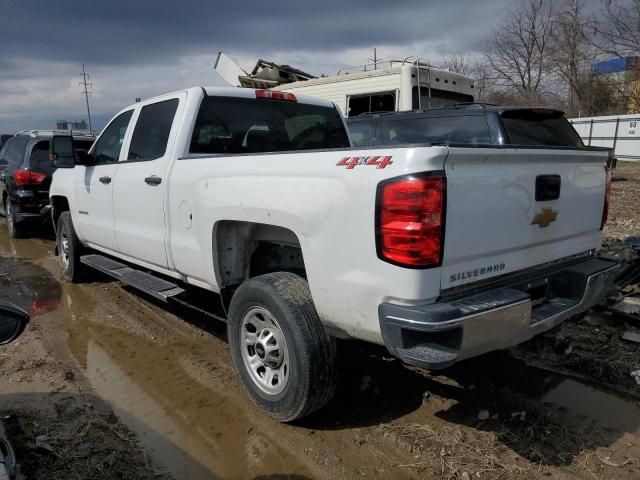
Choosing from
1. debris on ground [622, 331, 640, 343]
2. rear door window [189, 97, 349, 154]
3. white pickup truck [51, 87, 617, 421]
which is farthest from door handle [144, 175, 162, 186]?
debris on ground [622, 331, 640, 343]

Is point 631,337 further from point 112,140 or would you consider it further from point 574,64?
point 574,64

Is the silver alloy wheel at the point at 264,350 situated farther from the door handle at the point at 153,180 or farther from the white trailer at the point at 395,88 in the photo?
the white trailer at the point at 395,88

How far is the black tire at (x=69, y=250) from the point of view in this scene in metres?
6.21

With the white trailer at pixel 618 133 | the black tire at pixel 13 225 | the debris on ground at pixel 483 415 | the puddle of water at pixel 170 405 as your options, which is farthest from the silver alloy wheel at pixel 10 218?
the white trailer at pixel 618 133

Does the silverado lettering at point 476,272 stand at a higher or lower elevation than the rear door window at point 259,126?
lower

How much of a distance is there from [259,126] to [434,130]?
134 inches

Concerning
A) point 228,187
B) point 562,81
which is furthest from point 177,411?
point 562,81

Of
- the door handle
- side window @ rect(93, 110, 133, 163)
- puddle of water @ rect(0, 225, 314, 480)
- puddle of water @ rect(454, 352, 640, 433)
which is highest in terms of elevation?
side window @ rect(93, 110, 133, 163)

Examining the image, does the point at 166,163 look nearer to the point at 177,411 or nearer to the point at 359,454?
the point at 177,411

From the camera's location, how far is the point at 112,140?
17.5 ft

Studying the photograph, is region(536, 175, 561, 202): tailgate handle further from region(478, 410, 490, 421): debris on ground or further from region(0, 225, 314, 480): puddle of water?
region(0, 225, 314, 480): puddle of water

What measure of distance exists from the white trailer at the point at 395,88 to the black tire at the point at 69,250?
6.53m

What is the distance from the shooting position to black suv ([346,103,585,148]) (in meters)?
6.20

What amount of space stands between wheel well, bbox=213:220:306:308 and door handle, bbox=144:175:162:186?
0.88m
